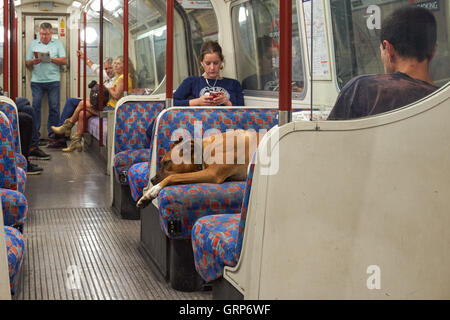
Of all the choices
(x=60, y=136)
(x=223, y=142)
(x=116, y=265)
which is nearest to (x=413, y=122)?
(x=223, y=142)

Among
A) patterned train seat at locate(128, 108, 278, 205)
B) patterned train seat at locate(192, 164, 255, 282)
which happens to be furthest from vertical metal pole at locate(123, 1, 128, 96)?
patterned train seat at locate(192, 164, 255, 282)

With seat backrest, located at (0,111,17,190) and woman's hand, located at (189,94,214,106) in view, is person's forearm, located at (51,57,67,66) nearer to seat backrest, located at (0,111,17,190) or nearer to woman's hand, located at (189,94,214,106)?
woman's hand, located at (189,94,214,106)

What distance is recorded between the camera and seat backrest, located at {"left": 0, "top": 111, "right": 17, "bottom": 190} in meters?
3.24

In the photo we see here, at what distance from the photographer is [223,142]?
3.52 metres

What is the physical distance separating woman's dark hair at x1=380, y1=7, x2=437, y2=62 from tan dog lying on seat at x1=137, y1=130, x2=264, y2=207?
146 centimetres

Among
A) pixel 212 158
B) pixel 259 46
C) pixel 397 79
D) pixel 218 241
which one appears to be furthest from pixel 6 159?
pixel 259 46

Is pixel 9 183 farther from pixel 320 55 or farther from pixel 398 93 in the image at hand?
pixel 398 93

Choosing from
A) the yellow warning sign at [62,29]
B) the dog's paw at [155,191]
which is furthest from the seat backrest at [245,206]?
the yellow warning sign at [62,29]

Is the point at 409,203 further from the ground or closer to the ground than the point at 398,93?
closer to the ground

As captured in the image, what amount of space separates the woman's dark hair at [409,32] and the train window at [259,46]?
265 cm

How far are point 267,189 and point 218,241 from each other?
17.6 inches
